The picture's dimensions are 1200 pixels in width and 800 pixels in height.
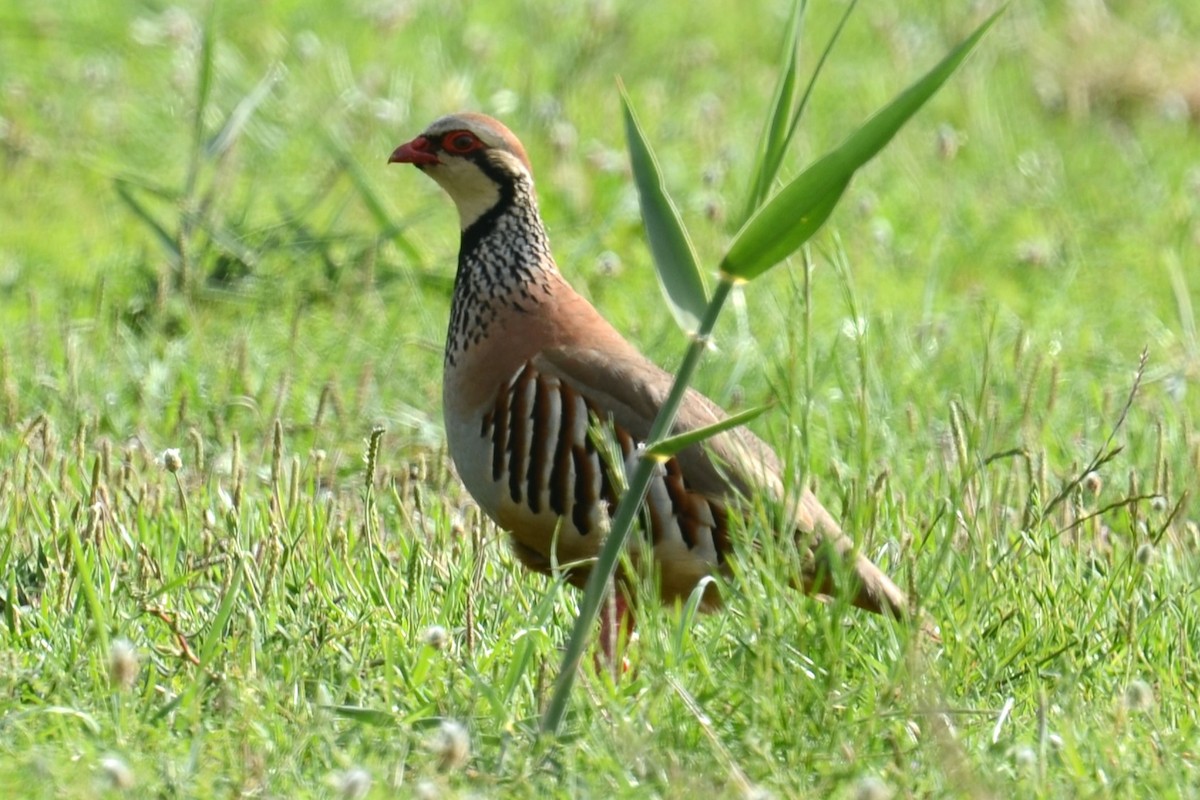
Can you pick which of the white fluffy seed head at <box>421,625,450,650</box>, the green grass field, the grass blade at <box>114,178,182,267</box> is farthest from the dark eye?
the grass blade at <box>114,178,182,267</box>

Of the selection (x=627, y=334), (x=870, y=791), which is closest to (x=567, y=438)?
(x=870, y=791)

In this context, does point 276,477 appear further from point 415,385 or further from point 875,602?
point 415,385

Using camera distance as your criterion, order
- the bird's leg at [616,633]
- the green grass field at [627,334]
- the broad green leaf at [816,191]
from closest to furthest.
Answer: the broad green leaf at [816,191] < the green grass field at [627,334] < the bird's leg at [616,633]

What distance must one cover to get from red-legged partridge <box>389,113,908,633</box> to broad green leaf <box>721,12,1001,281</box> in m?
0.92

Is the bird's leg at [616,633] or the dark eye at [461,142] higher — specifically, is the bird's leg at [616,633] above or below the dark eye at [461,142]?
below

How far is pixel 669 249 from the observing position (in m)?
2.87

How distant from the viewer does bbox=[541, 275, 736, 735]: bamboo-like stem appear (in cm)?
282

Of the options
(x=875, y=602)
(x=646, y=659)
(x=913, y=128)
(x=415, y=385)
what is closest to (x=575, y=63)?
(x=913, y=128)

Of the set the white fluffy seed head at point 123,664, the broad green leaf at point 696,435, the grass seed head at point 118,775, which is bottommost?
the grass seed head at point 118,775

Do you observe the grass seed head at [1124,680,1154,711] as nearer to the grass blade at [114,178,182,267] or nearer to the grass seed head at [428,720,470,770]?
the grass seed head at [428,720,470,770]

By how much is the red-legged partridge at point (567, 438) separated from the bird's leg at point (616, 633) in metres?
0.11

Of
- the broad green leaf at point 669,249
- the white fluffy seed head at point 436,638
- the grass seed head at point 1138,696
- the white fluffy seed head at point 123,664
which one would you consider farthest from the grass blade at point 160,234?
the grass seed head at point 1138,696

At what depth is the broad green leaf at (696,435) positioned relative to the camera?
108 inches

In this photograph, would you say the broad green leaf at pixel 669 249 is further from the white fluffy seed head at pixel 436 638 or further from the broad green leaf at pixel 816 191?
the white fluffy seed head at pixel 436 638
